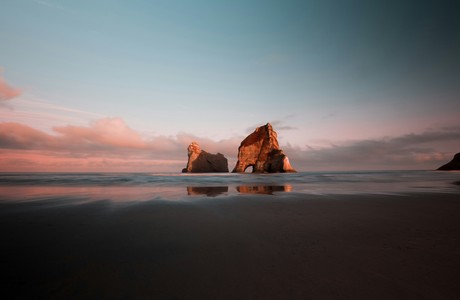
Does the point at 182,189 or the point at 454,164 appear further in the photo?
the point at 454,164

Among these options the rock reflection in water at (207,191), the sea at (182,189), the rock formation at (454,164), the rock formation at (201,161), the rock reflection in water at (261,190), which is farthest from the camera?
the rock formation at (201,161)

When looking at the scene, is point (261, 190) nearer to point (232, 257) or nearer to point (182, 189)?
point (182, 189)

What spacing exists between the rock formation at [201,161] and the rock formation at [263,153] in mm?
18959

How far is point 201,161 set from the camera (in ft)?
346

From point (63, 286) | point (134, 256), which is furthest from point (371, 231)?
point (63, 286)

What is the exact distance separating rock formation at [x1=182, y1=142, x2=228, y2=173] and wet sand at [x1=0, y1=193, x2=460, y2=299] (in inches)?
3852


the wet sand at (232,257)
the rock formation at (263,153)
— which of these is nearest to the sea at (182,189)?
the wet sand at (232,257)

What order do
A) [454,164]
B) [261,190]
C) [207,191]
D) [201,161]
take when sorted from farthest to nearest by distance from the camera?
[201,161], [454,164], [261,190], [207,191]

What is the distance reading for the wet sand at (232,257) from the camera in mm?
2494

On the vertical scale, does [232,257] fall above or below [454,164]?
below

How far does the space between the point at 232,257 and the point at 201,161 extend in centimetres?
10310

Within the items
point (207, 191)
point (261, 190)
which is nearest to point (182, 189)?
point (207, 191)

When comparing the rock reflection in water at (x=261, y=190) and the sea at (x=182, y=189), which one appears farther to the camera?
the rock reflection in water at (x=261, y=190)

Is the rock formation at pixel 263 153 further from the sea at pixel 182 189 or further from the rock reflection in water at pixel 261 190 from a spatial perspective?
the rock reflection in water at pixel 261 190
